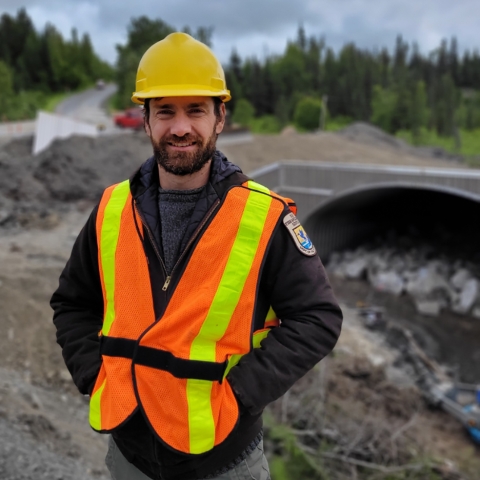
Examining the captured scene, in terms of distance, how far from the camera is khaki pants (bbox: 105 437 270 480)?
201 centimetres

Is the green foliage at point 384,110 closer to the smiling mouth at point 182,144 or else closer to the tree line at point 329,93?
the tree line at point 329,93

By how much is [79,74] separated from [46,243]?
44.2 m

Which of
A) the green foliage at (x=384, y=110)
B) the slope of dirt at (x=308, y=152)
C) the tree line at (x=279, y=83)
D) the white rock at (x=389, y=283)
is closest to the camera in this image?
the white rock at (x=389, y=283)

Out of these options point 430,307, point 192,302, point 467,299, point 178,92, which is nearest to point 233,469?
point 192,302

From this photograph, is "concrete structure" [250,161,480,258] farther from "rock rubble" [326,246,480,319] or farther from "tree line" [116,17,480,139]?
"tree line" [116,17,480,139]

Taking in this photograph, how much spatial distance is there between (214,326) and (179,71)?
96 cm

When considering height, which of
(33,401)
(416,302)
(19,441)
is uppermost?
(19,441)

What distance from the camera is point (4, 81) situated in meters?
35.0

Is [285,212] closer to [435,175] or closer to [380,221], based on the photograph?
[435,175]

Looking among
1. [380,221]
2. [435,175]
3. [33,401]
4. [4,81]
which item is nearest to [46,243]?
[33,401]

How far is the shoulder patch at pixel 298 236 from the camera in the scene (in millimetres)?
1917

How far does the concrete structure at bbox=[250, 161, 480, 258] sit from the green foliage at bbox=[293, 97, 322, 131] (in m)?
29.5

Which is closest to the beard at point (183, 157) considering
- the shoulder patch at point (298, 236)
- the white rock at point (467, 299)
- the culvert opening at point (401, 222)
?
the shoulder patch at point (298, 236)

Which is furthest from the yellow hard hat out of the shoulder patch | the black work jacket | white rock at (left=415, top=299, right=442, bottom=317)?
white rock at (left=415, top=299, right=442, bottom=317)
